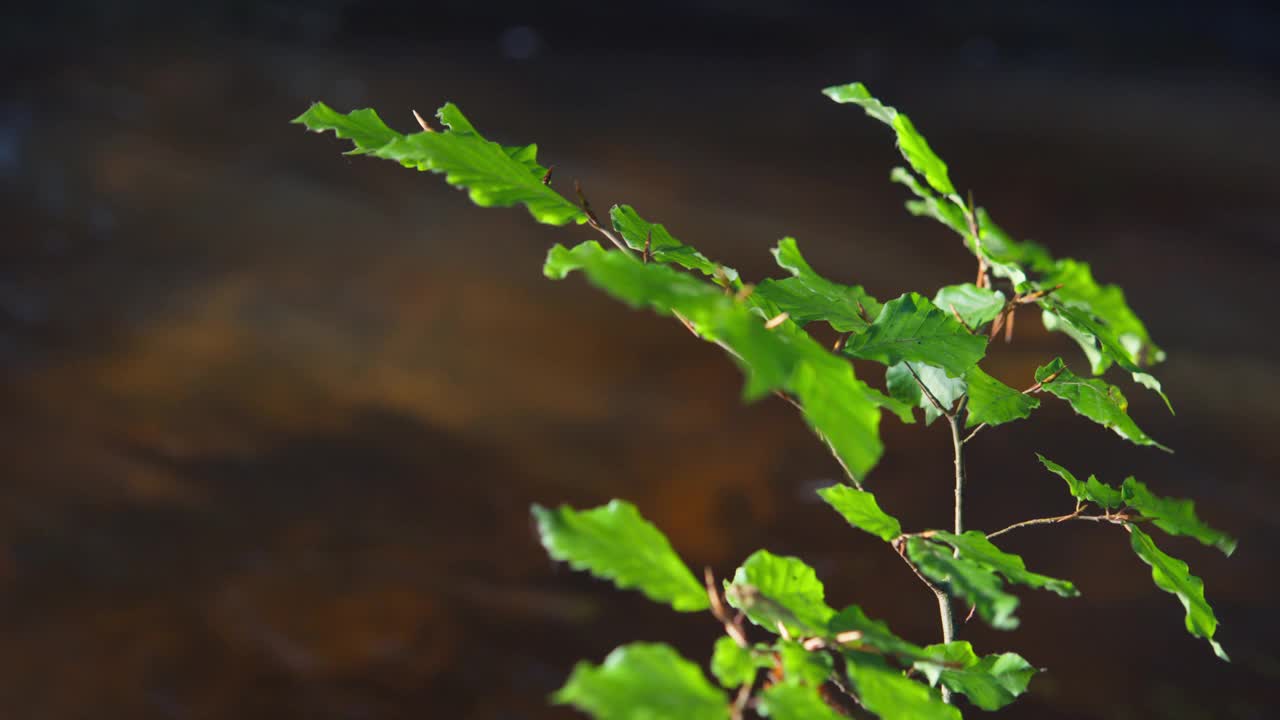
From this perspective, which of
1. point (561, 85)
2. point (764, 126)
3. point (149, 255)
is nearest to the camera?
point (149, 255)

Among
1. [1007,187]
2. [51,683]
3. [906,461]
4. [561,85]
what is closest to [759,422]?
[906,461]

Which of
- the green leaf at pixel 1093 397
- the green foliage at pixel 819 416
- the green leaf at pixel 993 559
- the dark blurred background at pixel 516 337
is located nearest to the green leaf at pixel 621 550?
the green foliage at pixel 819 416

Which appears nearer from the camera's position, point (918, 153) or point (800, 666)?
point (800, 666)

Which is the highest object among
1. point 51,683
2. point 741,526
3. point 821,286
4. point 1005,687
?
point 821,286

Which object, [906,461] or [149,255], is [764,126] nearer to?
[906,461]

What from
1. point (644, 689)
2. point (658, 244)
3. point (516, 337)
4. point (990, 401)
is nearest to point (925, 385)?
point (990, 401)

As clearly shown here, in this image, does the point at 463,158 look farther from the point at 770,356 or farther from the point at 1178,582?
the point at 1178,582
